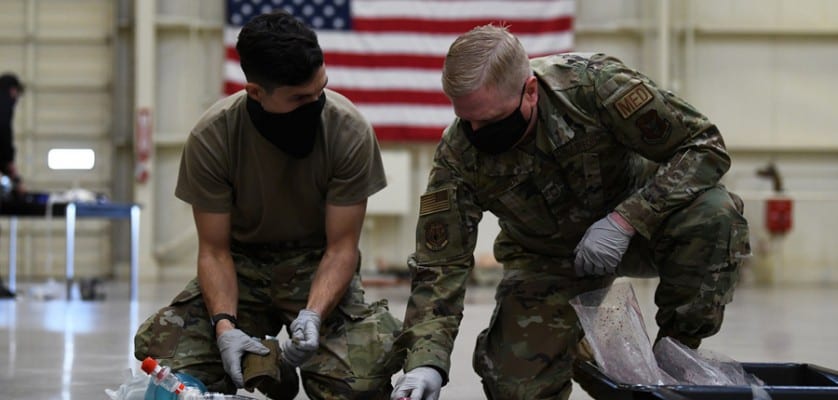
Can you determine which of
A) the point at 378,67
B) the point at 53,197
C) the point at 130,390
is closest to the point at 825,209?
the point at 378,67

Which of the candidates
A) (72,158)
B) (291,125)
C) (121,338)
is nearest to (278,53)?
(291,125)

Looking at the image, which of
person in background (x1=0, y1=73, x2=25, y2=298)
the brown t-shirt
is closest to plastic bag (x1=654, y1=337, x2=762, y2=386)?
the brown t-shirt

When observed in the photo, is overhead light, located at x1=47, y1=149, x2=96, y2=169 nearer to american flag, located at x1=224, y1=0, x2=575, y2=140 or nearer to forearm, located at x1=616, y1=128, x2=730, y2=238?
american flag, located at x1=224, y1=0, x2=575, y2=140

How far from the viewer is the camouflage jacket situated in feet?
7.06

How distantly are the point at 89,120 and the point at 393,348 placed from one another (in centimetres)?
799

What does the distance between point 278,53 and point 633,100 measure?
2.35 feet

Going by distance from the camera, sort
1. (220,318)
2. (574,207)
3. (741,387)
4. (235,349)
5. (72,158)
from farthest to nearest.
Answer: (72,158) < (574,207) < (220,318) < (235,349) < (741,387)

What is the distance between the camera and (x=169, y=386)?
6.44 feet

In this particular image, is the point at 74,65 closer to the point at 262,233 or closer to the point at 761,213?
the point at 761,213

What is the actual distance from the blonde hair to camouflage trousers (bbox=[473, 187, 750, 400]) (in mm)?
474

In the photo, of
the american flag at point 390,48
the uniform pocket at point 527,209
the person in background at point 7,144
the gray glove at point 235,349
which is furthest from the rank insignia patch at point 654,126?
the american flag at point 390,48

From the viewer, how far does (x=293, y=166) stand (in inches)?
92.9

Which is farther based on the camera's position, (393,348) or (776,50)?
(776,50)

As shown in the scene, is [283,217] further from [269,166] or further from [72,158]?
[72,158]
